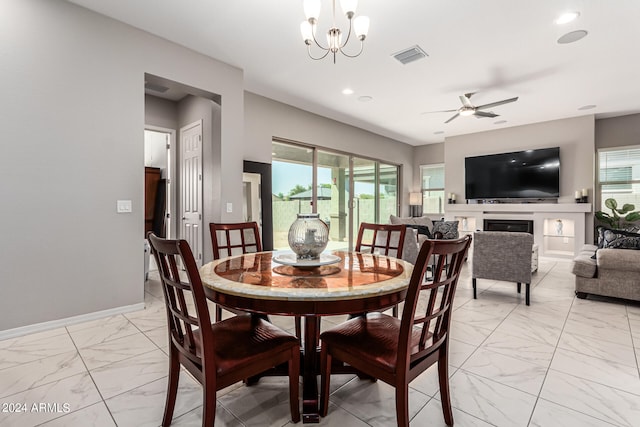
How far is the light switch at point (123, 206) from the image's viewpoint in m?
3.04

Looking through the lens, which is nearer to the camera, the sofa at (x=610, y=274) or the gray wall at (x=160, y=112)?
the sofa at (x=610, y=274)

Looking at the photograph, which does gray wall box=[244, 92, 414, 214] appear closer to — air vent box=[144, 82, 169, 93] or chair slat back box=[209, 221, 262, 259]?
air vent box=[144, 82, 169, 93]

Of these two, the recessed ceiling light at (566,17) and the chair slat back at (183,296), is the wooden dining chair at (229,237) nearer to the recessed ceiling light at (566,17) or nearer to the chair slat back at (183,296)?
the chair slat back at (183,296)

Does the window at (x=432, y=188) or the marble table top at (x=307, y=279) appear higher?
the window at (x=432, y=188)

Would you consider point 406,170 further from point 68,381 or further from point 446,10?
point 68,381

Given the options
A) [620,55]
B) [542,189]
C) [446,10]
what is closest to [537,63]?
[620,55]

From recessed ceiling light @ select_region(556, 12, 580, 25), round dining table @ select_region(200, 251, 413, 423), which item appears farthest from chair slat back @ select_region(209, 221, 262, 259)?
recessed ceiling light @ select_region(556, 12, 580, 25)

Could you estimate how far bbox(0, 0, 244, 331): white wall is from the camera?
2.51 metres

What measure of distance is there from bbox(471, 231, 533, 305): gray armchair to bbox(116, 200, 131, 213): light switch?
3759 millimetres

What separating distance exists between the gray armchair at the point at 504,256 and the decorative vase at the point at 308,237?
2.51 metres

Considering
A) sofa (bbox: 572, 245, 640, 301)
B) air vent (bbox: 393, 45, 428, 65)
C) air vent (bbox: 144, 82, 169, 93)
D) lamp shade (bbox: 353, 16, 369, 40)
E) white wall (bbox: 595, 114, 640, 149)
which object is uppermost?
air vent (bbox: 393, 45, 428, 65)

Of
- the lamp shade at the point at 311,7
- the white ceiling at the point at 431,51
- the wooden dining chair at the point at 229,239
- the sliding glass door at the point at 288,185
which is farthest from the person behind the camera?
the sliding glass door at the point at 288,185

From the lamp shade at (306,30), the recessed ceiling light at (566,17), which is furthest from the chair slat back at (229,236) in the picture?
the recessed ceiling light at (566,17)

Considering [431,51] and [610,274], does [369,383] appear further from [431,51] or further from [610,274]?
[431,51]
